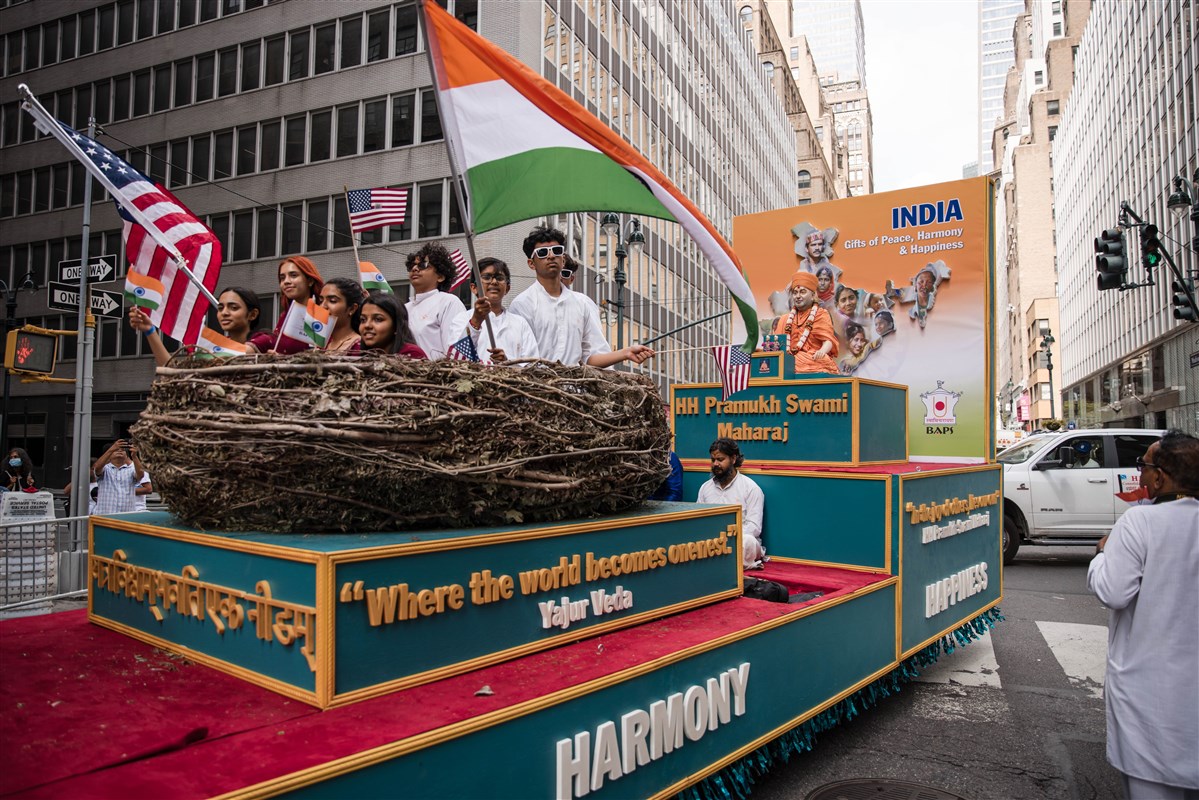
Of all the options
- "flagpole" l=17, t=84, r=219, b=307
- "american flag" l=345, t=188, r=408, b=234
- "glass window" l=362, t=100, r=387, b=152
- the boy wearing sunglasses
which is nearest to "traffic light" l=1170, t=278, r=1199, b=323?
the boy wearing sunglasses

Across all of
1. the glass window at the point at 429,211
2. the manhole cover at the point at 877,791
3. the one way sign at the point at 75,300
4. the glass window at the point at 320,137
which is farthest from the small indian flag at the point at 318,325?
the glass window at the point at 320,137

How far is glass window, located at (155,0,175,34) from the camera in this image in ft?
107

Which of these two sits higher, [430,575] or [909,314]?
[909,314]

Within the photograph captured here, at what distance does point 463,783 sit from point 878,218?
7.39m

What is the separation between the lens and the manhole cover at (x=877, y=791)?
4105 millimetres

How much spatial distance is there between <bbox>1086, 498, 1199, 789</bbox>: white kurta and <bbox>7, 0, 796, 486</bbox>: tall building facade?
22.9 meters

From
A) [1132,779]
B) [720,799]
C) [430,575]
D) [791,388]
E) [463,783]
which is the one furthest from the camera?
[791,388]

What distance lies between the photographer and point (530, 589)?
3.06 m

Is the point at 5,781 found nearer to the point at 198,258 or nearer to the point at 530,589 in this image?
the point at 530,589

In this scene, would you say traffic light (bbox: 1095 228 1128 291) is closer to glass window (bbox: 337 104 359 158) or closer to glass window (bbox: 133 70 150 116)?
glass window (bbox: 337 104 359 158)

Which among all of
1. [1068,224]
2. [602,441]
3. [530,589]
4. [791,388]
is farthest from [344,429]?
[1068,224]

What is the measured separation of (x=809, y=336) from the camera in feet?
24.7

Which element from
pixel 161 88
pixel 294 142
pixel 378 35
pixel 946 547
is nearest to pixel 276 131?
pixel 294 142

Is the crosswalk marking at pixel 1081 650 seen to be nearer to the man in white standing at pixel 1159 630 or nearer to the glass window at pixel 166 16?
the man in white standing at pixel 1159 630
